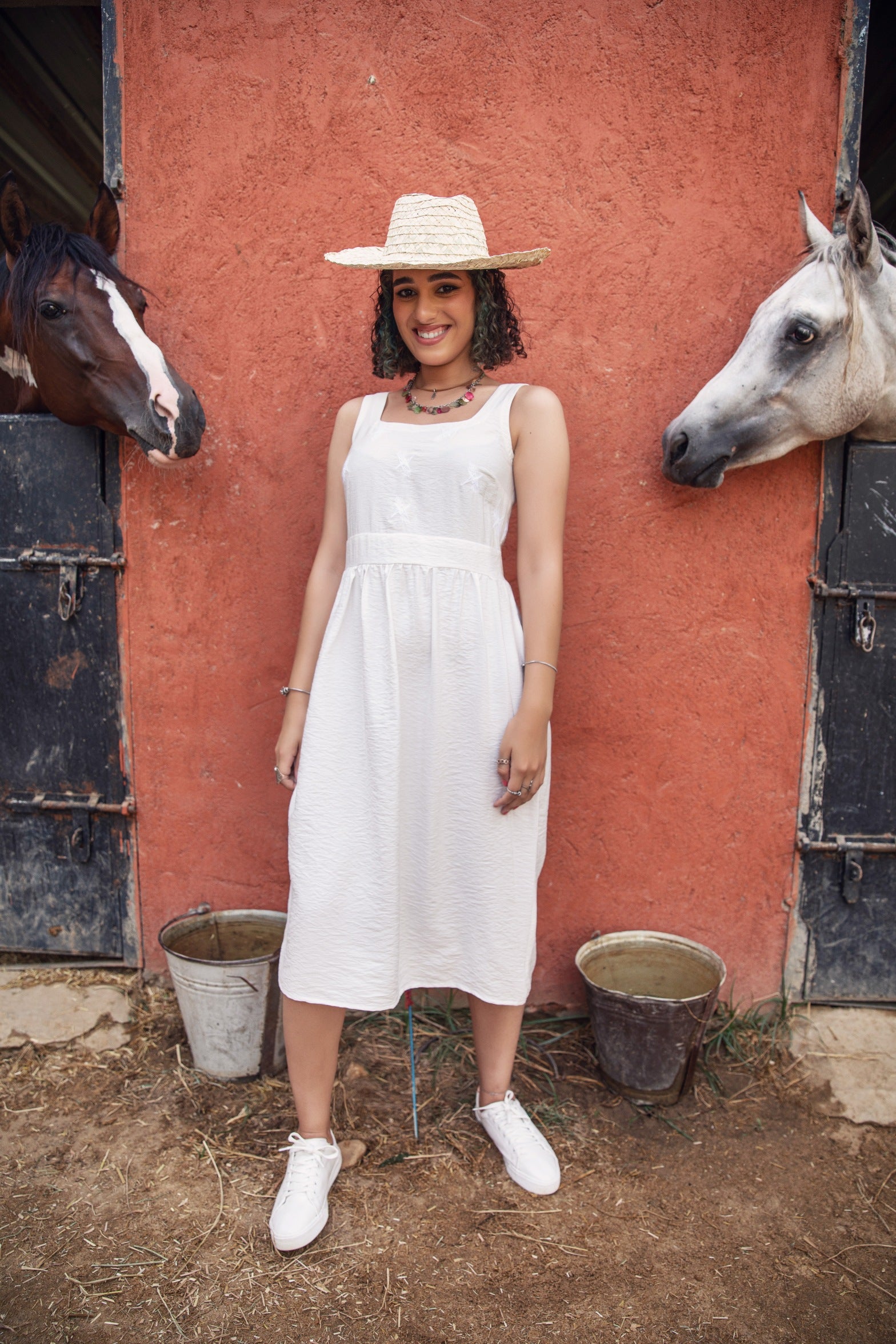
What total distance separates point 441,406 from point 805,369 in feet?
3.44

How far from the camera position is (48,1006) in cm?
275

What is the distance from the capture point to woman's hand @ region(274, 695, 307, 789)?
2111 millimetres

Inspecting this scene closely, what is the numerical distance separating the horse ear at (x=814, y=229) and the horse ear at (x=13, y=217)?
85.8 inches

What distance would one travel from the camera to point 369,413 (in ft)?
6.91

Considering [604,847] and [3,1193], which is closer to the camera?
[3,1193]

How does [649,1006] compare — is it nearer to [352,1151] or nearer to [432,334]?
[352,1151]

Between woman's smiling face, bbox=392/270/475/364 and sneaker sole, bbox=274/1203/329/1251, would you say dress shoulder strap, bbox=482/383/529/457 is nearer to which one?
woman's smiling face, bbox=392/270/475/364

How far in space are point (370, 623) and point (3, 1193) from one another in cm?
169

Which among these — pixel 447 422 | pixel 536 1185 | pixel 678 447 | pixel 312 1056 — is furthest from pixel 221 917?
pixel 678 447

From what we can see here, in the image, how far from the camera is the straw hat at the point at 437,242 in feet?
6.25

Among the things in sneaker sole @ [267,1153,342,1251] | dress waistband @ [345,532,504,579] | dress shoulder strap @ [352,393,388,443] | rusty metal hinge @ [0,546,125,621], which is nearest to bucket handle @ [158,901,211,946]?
sneaker sole @ [267,1153,342,1251]

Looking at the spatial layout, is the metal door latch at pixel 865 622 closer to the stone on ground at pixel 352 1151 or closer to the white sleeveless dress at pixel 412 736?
the white sleeveless dress at pixel 412 736

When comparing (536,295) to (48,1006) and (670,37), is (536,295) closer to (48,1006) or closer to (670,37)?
(670,37)

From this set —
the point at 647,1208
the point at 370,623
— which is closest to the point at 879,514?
the point at 370,623
